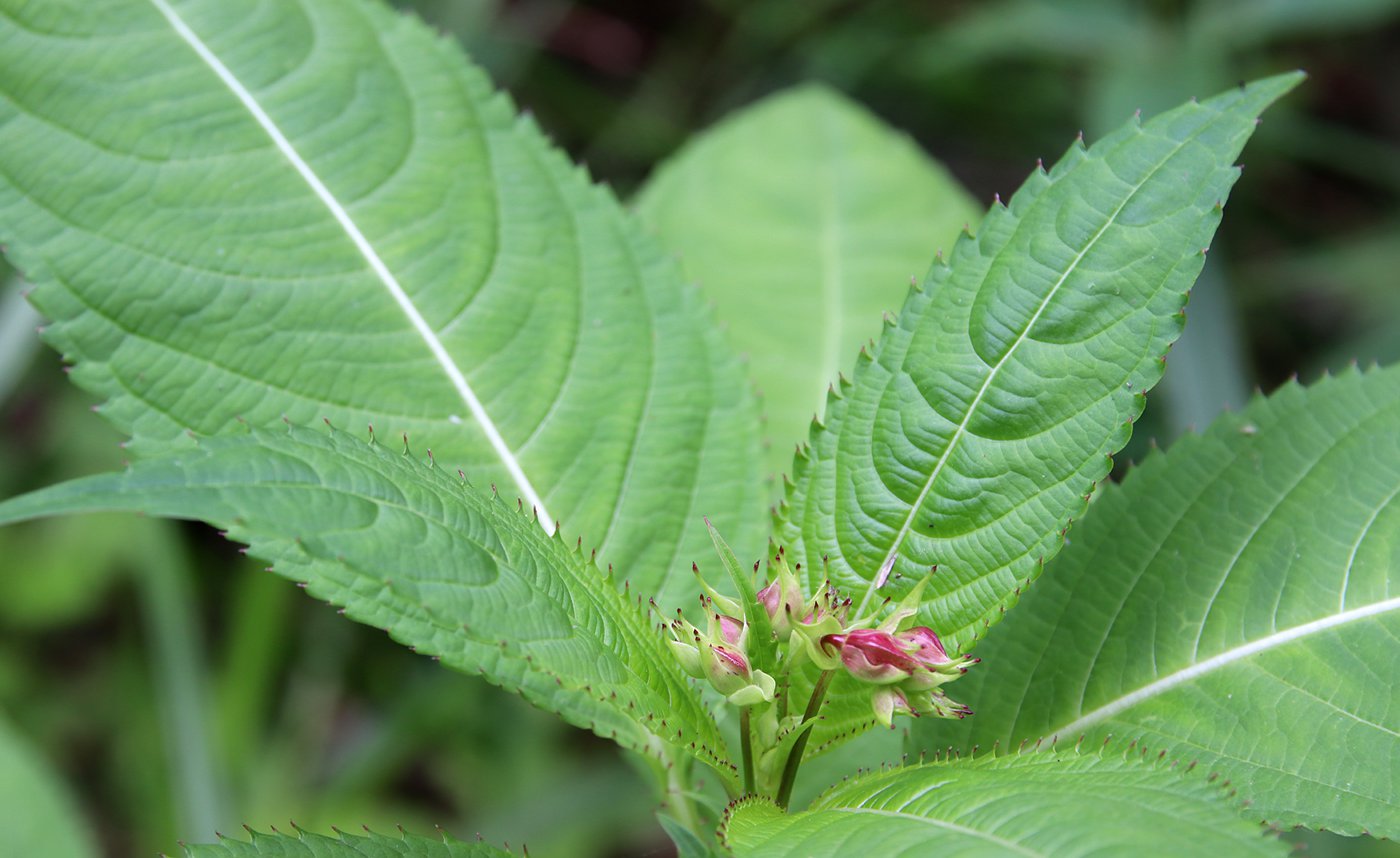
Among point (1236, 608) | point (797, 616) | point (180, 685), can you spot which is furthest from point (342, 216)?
point (180, 685)

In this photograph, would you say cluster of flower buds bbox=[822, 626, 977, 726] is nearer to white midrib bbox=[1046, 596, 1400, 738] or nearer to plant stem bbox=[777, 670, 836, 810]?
plant stem bbox=[777, 670, 836, 810]

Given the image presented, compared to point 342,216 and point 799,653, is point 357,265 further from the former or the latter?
point 799,653

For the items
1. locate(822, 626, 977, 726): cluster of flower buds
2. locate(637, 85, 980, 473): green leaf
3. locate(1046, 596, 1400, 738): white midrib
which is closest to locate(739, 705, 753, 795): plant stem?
locate(822, 626, 977, 726): cluster of flower buds

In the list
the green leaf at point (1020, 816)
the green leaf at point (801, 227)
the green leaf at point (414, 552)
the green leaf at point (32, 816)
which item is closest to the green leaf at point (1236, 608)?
the green leaf at point (1020, 816)

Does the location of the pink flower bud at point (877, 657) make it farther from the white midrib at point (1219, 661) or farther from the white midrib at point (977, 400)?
the white midrib at point (1219, 661)

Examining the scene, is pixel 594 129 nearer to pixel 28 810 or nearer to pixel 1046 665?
pixel 28 810

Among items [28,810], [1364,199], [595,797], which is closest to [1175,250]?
[28,810]
